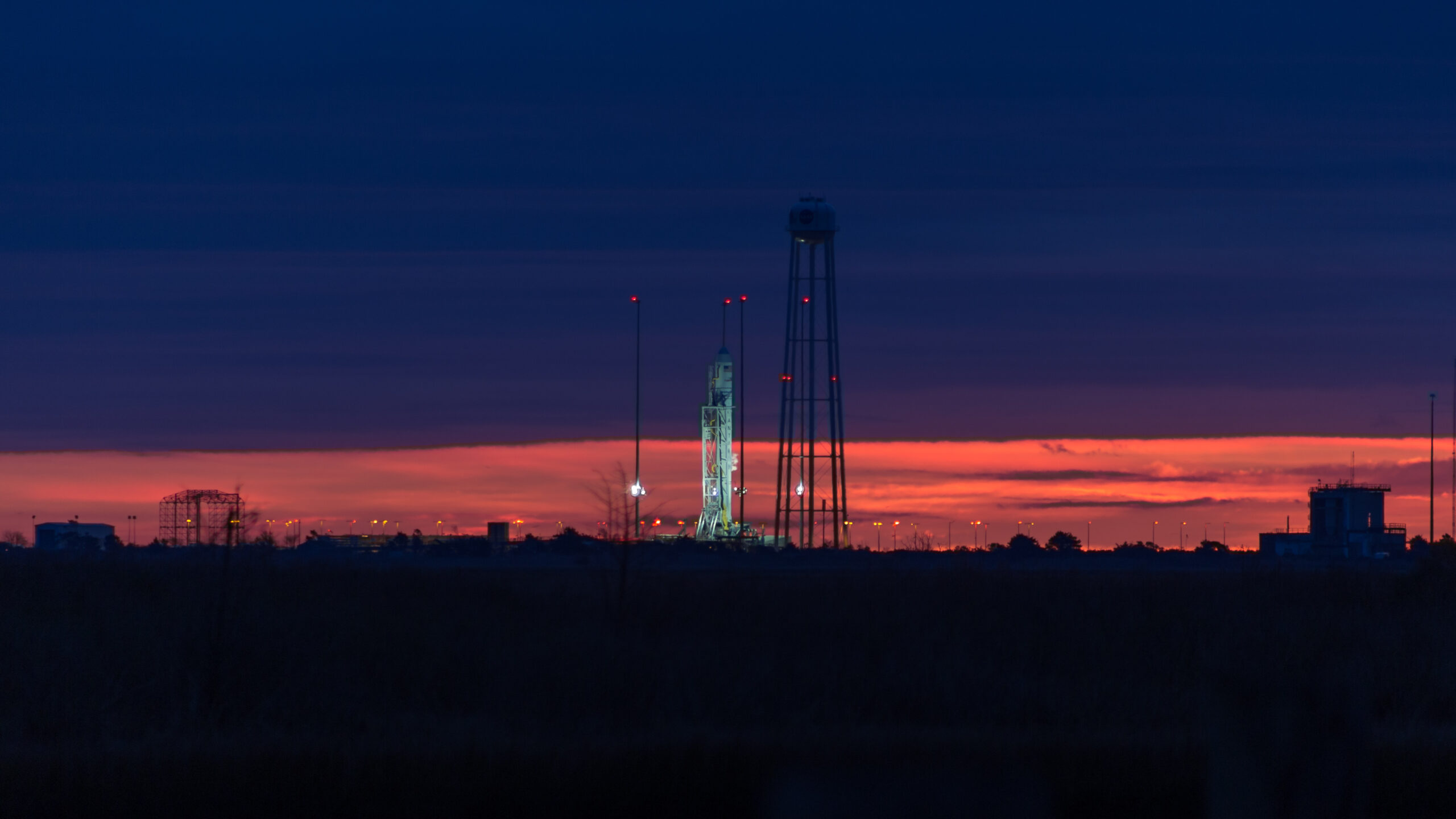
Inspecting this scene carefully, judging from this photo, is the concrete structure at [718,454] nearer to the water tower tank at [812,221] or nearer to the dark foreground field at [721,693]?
the water tower tank at [812,221]

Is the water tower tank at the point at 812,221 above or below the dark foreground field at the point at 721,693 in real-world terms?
above

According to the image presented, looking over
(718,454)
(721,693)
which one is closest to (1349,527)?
(718,454)

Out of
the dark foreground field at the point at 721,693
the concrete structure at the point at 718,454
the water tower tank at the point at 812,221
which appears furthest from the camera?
the concrete structure at the point at 718,454

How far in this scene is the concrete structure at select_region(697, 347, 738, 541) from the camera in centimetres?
7888

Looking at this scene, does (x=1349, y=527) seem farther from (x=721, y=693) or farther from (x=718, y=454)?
(x=721, y=693)

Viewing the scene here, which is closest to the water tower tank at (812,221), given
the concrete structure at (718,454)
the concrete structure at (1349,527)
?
the concrete structure at (718,454)

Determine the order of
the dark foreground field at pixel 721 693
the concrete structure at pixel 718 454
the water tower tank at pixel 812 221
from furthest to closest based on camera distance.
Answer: the concrete structure at pixel 718 454 < the water tower tank at pixel 812 221 < the dark foreground field at pixel 721 693

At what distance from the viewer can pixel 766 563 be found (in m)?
70.1

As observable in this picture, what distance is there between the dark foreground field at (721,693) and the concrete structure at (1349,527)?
3997 centimetres

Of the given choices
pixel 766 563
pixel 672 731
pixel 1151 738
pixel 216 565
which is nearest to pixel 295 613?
pixel 216 565

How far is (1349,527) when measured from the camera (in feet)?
291

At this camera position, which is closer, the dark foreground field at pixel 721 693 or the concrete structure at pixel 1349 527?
the dark foreground field at pixel 721 693

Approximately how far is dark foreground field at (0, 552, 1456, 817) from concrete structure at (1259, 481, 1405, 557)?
40.0 metres

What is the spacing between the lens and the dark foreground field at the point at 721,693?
3.06 meters
